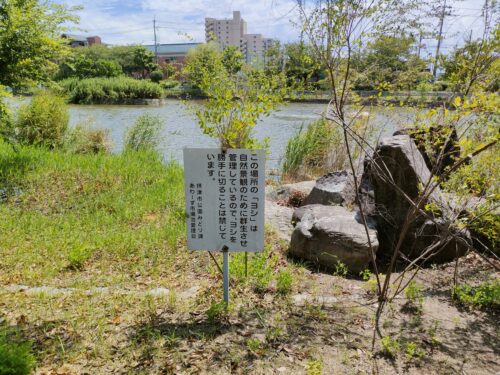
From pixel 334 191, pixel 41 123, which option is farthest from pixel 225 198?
pixel 41 123

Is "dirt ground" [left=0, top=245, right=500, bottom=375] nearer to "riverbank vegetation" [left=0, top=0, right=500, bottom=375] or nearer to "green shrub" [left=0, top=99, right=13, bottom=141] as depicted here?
"riverbank vegetation" [left=0, top=0, right=500, bottom=375]

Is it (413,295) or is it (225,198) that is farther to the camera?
(413,295)

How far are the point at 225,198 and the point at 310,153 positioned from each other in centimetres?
605

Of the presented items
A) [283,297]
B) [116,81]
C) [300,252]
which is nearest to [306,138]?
[300,252]

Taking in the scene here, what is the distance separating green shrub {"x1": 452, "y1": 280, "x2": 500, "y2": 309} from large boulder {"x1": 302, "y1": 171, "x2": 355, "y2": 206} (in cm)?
245

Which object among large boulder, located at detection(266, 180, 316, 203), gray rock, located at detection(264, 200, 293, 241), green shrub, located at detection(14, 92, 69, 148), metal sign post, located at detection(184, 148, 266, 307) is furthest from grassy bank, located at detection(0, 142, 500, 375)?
green shrub, located at detection(14, 92, 69, 148)

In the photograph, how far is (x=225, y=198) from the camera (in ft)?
9.55

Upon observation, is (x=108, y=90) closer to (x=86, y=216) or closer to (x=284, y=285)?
(x=86, y=216)

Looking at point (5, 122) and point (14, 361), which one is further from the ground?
point (5, 122)

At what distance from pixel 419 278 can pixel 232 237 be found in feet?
7.37

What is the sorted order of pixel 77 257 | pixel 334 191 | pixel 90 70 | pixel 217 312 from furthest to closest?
pixel 90 70 → pixel 334 191 → pixel 77 257 → pixel 217 312

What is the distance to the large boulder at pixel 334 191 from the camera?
566cm

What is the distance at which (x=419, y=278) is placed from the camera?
401 cm

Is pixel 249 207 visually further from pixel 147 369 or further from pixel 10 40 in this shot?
pixel 10 40
